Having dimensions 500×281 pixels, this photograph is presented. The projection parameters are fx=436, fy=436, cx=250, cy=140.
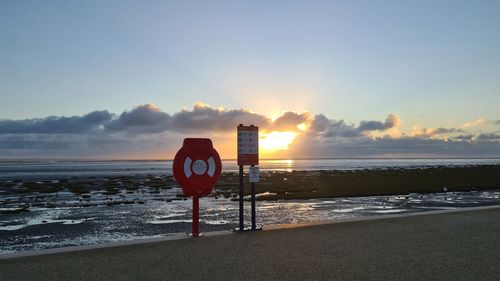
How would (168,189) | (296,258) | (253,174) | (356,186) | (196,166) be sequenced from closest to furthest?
1. (296,258)
2. (196,166)
3. (253,174)
4. (356,186)
5. (168,189)

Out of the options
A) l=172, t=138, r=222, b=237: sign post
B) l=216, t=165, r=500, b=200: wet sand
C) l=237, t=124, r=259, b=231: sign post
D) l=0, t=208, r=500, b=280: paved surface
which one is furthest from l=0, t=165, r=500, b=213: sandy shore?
l=0, t=208, r=500, b=280: paved surface

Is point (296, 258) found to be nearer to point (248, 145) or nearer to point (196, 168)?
point (196, 168)

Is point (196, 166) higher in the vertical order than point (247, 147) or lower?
lower

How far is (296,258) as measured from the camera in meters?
6.34

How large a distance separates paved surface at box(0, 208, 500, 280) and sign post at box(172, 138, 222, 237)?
1.13 m

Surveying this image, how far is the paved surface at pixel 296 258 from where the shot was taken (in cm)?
551

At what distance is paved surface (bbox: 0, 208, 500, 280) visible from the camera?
5.51 m

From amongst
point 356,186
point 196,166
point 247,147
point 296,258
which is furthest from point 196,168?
point 356,186

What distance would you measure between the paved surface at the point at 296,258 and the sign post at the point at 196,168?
1.13 meters

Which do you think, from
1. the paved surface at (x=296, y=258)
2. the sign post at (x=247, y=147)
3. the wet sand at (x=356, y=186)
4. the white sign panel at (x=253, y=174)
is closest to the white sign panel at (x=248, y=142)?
the sign post at (x=247, y=147)

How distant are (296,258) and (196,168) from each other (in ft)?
11.1

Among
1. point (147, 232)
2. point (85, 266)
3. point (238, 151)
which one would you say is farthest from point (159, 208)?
point (85, 266)

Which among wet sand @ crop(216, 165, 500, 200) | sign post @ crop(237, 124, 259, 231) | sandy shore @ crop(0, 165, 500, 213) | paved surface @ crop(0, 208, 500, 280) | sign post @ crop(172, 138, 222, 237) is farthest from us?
wet sand @ crop(216, 165, 500, 200)

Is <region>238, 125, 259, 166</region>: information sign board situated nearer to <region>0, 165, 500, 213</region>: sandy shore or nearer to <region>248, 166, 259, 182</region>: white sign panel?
<region>248, 166, 259, 182</region>: white sign panel
